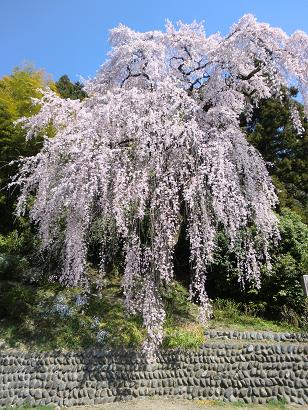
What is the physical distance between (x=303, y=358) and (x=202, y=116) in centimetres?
468

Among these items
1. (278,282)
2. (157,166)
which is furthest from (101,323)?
(278,282)

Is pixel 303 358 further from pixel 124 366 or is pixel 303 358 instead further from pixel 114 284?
pixel 114 284

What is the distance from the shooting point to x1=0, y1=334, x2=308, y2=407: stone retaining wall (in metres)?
Result: 6.97

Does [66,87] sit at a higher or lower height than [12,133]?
higher

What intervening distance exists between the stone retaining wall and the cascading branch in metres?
0.72

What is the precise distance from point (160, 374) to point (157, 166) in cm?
366

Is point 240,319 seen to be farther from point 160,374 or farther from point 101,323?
point 101,323

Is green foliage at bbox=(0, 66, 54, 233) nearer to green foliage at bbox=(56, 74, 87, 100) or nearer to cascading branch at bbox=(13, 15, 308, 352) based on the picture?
cascading branch at bbox=(13, 15, 308, 352)

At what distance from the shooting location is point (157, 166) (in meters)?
6.87

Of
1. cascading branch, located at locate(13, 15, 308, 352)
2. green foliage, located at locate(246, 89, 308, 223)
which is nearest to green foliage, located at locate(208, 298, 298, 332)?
cascading branch, located at locate(13, 15, 308, 352)

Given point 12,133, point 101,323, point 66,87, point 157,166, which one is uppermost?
point 66,87

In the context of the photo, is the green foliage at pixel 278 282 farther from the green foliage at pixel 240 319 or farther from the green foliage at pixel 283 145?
the green foliage at pixel 283 145

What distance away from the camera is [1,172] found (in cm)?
1209

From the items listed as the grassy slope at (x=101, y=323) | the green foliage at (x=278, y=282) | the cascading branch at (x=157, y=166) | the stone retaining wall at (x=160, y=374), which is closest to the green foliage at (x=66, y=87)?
the cascading branch at (x=157, y=166)
